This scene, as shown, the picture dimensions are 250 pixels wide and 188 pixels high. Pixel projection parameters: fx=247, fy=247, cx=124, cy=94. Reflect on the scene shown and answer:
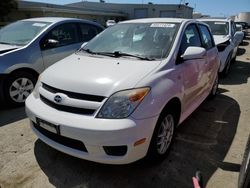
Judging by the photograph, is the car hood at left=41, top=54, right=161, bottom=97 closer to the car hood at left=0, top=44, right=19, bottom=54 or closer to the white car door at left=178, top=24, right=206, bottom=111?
the white car door at left=178, top=24, right=206, bottom=111

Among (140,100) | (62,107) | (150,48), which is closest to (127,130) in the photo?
(140,100)

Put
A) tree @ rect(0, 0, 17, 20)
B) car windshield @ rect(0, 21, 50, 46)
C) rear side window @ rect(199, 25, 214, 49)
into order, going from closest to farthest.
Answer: rear side window @ rect(199, 25, 214, 49), car windshield @ rect(0, 21, 50, 46), tree @ rect(0, 0, 17, 20)

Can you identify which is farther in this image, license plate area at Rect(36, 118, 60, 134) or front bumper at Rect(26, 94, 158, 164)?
license plate area at Rect(36, 118, 60, 134)

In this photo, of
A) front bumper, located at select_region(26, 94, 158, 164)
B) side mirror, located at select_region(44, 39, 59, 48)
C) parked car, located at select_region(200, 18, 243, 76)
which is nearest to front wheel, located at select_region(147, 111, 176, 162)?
front bumper, located at select_region(26, 94, 158, 164)

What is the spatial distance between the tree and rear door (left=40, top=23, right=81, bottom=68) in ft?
64.1

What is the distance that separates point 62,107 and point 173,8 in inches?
1755

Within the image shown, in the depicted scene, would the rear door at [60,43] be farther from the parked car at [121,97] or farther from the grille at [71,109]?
the grille at [71,109]

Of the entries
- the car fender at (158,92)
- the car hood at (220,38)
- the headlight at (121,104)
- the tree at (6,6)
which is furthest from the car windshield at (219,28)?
the tree at (6,6)

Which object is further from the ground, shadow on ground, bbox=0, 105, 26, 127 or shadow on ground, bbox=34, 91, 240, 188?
shadow on ground, bbox=34, 91, 240, 188

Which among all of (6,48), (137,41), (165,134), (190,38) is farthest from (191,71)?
(6,48)

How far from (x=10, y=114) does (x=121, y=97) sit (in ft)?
9.33

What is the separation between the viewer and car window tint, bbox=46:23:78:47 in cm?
529

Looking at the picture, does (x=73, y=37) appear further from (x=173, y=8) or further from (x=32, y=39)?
(x=173, y=8)

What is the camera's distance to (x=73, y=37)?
5723 mm
